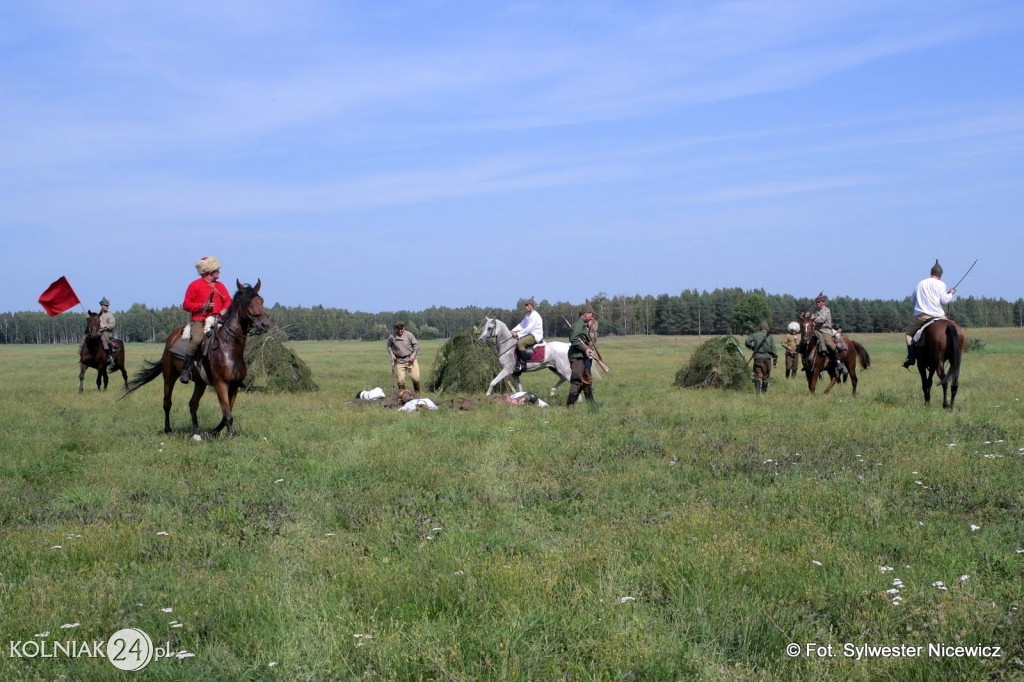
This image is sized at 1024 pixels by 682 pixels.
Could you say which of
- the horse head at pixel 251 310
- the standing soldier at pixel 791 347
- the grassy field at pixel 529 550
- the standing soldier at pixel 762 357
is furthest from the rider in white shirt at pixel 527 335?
the standing soldier at pixel 791 347

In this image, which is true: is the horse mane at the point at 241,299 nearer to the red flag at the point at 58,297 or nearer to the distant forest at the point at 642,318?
the red flag at the point at 58,297

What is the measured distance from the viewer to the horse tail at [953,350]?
14.9 metres

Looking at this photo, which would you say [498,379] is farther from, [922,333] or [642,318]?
[642,318]

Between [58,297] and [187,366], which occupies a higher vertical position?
[58,297]

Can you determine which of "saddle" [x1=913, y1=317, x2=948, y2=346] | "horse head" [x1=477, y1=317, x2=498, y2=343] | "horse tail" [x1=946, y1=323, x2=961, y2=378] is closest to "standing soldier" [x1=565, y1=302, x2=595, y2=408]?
"horse head" [x1=477, y1=317, x2=498, y2=343]

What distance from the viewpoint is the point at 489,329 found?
20375 mm

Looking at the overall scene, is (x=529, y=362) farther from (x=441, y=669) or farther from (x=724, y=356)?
(x=441, y=669)

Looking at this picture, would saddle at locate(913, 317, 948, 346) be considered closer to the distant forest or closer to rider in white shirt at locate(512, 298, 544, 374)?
rider in white shirt at locate(512, 298, 544, 374)

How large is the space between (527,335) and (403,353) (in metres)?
2.95

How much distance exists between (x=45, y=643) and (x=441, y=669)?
240cm

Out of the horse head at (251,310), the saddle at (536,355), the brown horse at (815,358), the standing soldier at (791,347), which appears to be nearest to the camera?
the horse head at (251,310)

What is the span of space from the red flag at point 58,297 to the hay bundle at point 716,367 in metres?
14.7

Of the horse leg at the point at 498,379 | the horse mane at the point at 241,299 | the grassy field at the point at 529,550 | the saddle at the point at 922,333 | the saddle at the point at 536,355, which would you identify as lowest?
the grassy field at the point at 529,550

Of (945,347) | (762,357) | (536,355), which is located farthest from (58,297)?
(945,347)
